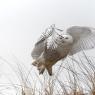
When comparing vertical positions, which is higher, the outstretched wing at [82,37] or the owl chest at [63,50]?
the outstretched wing at [82,37]

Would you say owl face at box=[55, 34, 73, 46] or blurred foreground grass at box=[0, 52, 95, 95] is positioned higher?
owl face at box=[55, 34, 73, 46]

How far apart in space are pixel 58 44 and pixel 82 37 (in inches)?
4.7

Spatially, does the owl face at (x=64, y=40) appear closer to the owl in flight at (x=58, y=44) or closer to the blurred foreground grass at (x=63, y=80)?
the owl in flight at (x=58, y=44)

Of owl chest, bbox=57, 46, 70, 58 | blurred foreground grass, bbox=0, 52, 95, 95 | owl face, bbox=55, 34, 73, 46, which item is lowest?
blurred foreground grass, bbox=0, 52, 95, 95

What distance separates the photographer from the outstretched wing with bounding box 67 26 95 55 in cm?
161

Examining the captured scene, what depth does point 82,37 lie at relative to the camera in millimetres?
1608

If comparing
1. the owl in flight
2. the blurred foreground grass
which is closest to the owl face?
the owl in flight

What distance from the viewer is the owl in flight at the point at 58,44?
157cm

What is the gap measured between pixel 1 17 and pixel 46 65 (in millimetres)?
1052

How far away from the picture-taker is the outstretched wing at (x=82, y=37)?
63.3 inches

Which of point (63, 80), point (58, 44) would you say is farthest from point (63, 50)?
point (63, 80)

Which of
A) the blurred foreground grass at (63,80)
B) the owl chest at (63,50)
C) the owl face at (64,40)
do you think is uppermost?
the owl face at (64,40)

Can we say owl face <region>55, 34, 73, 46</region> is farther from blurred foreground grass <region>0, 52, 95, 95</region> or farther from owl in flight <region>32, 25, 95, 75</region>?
blurred foreground grass <region>0, 52, 95, 95</region>

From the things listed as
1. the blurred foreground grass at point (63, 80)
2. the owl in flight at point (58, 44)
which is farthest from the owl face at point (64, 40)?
the blurred foreground grass at point (63, 80)
